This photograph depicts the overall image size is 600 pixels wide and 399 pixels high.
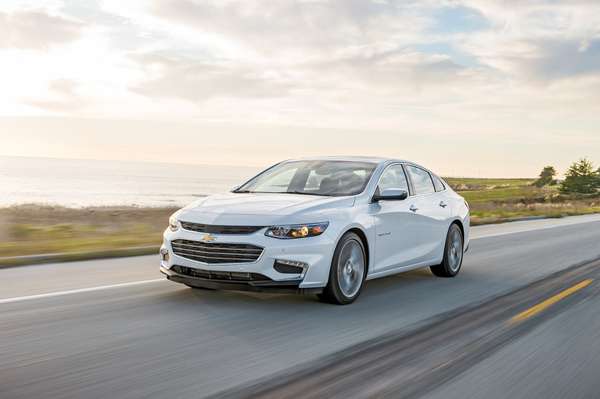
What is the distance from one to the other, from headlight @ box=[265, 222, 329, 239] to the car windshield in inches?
37.1

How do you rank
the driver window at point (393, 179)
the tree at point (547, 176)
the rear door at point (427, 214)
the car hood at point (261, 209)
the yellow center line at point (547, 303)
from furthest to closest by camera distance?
the tree at point (547, 176)
the rear door at point (427, 214)
the driver window at point (393, 179)
the yellow center line at point (547, 303)
the car hood at point (261, 209)

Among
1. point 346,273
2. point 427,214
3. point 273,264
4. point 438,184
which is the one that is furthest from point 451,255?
point 273,264

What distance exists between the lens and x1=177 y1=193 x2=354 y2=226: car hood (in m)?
7.11

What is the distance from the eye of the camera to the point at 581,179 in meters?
149

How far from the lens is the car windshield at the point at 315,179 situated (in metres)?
8.25

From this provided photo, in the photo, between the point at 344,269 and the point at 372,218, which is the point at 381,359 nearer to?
the point at 344,269

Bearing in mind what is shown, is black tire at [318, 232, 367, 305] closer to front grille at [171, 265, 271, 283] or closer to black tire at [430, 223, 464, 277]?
front grille at [171, 265, 271, 283]

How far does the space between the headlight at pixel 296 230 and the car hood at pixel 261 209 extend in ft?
0.17

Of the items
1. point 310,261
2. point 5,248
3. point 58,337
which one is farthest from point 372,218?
point 5,248

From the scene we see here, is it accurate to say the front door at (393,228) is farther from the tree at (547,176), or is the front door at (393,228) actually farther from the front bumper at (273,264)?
the tree at (547,176)

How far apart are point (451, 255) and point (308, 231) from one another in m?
3.71

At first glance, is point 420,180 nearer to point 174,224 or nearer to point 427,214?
point 427,214

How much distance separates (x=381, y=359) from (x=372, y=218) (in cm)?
275

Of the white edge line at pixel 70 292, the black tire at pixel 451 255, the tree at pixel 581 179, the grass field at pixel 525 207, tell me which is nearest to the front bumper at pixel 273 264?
the white edge line at pixel 70 292
